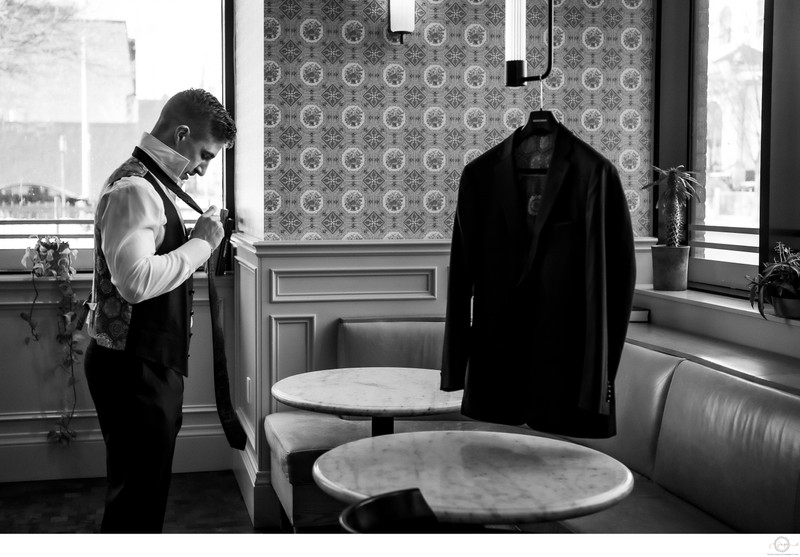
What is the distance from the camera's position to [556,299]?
91.6 inches

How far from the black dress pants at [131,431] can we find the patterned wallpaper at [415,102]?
1.65 m

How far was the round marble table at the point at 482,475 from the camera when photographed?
1887 mm

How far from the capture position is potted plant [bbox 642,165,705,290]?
397 cm

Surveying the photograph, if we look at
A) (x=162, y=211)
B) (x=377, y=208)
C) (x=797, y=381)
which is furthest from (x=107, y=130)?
(x=797, y=381)

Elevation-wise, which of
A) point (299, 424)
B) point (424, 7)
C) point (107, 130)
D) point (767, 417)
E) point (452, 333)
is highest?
point (424, 7)

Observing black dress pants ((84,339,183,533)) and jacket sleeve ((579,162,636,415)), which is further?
black dress pants ((84,339,183,533))

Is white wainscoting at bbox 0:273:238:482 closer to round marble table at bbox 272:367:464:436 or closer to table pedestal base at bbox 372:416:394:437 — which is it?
round marble table at bbox 272:367:464:436

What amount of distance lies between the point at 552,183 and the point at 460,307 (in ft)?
1.42

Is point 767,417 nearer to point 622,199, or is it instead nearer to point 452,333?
point 622,199

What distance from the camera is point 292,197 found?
405 centimetres

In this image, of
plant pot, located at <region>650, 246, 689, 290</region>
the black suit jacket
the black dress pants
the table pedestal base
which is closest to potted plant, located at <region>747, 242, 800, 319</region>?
plant pot, located at <region>650, 246, 689, 290</region>

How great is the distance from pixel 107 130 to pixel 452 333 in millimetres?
2945

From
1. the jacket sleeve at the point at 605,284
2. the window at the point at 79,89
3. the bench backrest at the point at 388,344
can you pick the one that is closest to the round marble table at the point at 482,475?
the jacket sleeve at the point at 605,284

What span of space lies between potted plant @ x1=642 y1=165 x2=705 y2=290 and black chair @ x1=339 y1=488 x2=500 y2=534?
8.36ft
